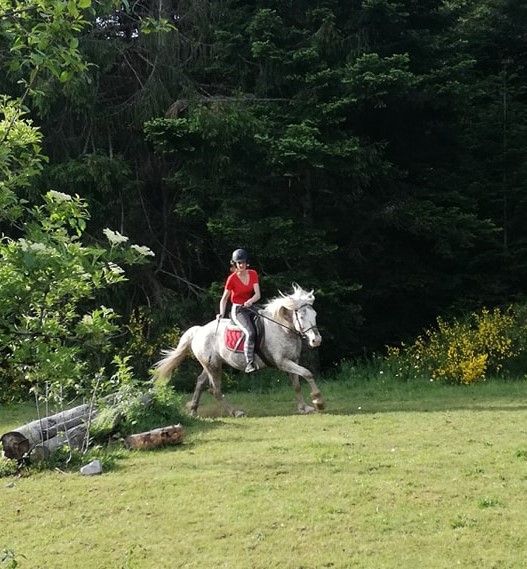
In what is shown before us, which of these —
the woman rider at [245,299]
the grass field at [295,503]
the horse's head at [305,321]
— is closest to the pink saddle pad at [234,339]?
the woman rider at [245,299]

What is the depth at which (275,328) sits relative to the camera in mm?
11594

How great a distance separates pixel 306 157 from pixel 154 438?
7.11 metres

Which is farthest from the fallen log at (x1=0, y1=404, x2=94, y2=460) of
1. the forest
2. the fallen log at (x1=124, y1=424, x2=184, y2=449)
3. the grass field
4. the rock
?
the forest

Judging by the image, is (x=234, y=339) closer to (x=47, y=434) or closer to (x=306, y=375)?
(x=306, y=375)

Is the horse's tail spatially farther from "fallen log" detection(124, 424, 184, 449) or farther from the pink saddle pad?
"fallen log" detection(124, 424, 184, 449)

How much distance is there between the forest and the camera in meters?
15.2

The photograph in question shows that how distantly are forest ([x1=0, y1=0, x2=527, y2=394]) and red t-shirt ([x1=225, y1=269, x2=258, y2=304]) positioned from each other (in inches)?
131

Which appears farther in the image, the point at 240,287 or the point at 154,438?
the point at 240,287

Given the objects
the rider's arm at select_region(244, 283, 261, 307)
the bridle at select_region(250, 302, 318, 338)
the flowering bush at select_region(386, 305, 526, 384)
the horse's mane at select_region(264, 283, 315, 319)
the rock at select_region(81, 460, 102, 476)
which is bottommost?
the flowering bush at select_region(386, 305, 526, 384)

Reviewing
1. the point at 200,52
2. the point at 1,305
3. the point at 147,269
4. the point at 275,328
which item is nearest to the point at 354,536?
the point at 1,305

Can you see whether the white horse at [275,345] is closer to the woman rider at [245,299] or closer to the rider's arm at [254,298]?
the woman rider at [245,299]

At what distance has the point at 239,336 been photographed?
38.2 feet

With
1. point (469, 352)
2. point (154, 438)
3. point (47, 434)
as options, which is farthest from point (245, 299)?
point (469, 352)

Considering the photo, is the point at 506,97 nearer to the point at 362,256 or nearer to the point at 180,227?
the point at 362,256
